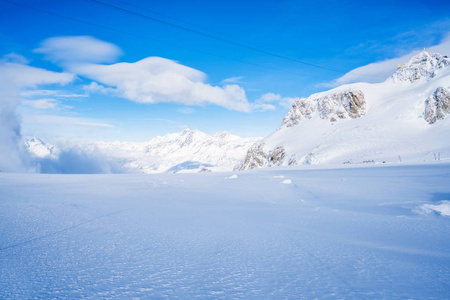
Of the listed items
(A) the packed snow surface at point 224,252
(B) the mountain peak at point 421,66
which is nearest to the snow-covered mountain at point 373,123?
(B) the mountain peak at point 421,66

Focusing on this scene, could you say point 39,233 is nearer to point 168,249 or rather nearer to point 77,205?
point 168,249

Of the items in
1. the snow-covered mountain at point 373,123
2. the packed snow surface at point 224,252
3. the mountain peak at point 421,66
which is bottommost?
the packed snow surface at point 224,252

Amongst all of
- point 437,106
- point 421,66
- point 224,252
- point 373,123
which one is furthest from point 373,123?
point 224,252

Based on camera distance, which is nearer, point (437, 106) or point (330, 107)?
point (437, 106)

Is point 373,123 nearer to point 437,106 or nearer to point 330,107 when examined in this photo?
point 437,106

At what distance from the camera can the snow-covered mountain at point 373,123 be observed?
58312 mm

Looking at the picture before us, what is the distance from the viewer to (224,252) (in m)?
4.42

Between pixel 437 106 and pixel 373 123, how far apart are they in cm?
1631

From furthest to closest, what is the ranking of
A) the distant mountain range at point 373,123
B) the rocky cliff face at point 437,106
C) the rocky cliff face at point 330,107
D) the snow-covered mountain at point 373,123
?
the rocky cliff face at point 330,107 → the rocky cliff face at point 437,106 → the snow-covered mountain at point 373,123 → the distant mountain range at point 373,123

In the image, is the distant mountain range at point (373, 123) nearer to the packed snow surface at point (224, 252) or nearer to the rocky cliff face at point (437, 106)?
the rocky cliff face at point (437, 106)

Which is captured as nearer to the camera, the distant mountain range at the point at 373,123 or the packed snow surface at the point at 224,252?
the packed snow surface at the point at 224,252

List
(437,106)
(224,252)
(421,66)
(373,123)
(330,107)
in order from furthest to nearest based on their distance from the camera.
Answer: (330,107), (421,66), (373,123), (437,106), (224,252)

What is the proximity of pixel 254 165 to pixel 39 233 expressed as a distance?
102 metres

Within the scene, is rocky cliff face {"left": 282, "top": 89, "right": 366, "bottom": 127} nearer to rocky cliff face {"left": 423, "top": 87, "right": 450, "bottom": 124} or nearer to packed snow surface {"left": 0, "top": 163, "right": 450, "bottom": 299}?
rocky cliff face {"left": 423, "top": 87, "right": 450, "bottom": 124}
